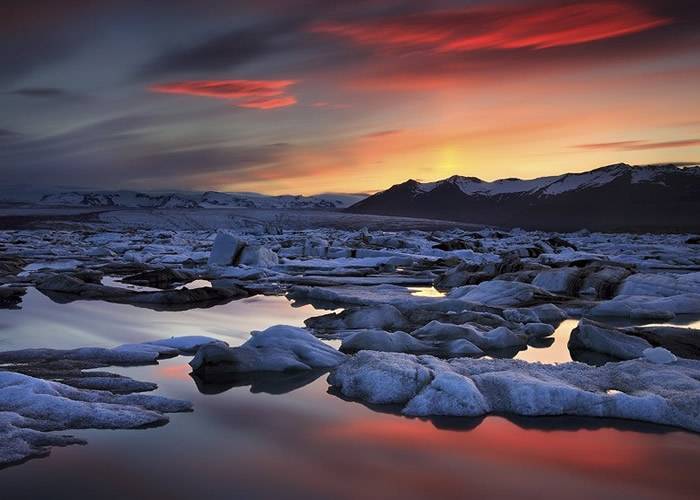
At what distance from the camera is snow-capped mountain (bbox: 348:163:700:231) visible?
142 meters

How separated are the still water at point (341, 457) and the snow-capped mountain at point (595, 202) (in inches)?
5086

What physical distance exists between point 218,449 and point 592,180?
7346 inches

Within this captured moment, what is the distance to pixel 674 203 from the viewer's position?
145125 mm

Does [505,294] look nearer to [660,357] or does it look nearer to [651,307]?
[651,307]

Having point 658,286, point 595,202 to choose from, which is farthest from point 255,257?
point 595,202

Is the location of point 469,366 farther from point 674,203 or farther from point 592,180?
point 592,180

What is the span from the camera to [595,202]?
16088 centimetres

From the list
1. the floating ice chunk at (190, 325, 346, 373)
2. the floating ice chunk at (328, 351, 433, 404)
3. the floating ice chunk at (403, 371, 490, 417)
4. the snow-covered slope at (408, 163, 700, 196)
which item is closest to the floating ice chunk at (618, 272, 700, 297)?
the floating ice chunk at (190, 325, 346, 373)

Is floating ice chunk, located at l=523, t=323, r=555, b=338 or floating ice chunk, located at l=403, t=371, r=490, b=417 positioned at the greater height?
floating ice chunk, located at l=403, t=371, r=490, b=417

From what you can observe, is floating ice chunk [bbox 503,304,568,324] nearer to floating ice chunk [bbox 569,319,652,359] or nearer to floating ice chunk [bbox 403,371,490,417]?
floating ice chunk [bbox 569,319,652,359]

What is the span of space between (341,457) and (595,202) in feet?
550

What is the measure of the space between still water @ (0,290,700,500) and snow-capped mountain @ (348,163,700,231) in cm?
12919

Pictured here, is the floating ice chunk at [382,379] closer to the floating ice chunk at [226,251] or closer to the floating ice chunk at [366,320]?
the floating ice chunk at [366,320]

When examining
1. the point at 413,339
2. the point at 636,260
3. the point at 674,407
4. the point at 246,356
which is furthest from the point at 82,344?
the point at 636,260
